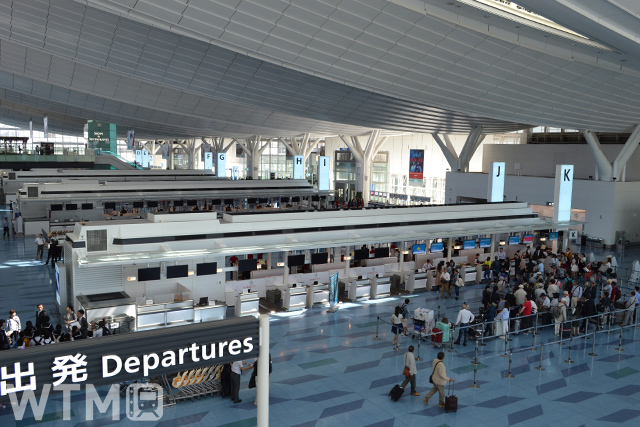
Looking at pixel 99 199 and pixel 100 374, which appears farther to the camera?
pixel 99 199

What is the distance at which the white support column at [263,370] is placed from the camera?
590cm

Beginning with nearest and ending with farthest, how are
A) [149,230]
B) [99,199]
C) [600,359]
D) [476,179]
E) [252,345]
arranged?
[252,345]
[600,359]
[149,230]
[99,199]
[476,179]

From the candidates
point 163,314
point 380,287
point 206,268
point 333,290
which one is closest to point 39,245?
point 206,268

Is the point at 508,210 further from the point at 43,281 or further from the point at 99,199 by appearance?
the point at 99,199

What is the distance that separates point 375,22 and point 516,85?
9467 mm

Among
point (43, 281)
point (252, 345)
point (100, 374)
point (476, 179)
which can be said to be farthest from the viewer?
point (476, 179)

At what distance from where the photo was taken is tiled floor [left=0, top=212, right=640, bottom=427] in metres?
10.2

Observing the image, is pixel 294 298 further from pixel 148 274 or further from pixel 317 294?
pixel 148 274

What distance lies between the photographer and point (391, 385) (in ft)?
38.8

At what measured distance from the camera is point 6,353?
4730 millimetres

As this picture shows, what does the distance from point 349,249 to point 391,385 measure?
9.72 metres

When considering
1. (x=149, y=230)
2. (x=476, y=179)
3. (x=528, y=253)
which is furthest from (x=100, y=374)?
(x=476, y=179)

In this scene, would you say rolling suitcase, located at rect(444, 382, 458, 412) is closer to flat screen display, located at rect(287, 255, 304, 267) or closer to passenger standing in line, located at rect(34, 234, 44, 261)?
flat screen display, located at rect(287, 255, 304, 267)

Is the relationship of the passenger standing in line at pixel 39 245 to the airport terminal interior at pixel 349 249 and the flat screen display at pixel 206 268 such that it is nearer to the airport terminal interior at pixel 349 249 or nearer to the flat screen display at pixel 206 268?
the airport terminal interior at pixel 349 249
